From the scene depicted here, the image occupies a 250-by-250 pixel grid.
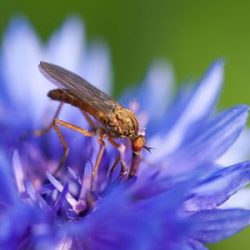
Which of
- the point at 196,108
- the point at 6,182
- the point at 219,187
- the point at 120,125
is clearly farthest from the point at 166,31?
the point at 6,182

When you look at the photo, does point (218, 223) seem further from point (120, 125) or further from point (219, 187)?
point (120, 125)

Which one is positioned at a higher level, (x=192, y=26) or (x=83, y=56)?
(x=192, y=26)

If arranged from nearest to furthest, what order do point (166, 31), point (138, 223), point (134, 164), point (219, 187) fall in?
point (138, 223) → point (219, 187) → point (134, 164) → point (166, 31)

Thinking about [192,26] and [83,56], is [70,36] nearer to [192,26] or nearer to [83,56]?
[83,56]

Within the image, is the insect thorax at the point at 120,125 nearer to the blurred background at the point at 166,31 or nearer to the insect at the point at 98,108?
the insect at the point at 98,108

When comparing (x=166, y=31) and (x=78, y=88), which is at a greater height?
(x=166, y=31)

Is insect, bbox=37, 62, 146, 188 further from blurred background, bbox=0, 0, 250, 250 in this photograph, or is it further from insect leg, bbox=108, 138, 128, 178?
blurred background, bbox=0, 0, 250, 250

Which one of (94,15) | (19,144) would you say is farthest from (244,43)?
(19,144)
